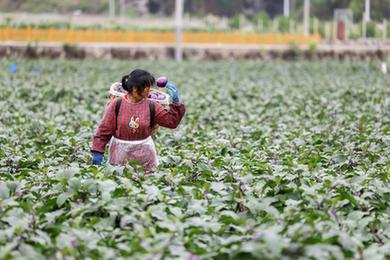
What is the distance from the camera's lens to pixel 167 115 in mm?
7723

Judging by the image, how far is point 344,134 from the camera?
11.2 m

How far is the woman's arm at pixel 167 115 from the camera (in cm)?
772

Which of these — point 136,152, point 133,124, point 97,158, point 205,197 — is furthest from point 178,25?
point 205,197

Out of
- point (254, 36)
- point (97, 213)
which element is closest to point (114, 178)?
point (97, 213)

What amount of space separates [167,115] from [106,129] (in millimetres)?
477

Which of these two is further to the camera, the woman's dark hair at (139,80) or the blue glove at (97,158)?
the blue glove at (97,158)

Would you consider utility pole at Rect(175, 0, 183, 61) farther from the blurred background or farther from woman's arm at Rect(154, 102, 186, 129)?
woman's arm at Rect(154, 102, 186, 129)

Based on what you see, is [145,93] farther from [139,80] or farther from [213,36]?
[213,36]

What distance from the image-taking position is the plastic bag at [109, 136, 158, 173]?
7758mm

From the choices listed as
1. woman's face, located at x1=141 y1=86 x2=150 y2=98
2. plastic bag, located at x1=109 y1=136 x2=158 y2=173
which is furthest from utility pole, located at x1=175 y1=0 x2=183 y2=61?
woman's face, located at x1=141 y1=86 x2=150 y2=98

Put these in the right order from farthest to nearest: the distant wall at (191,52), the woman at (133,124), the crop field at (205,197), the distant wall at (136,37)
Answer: the distant wall at (136,37)
the distant wall at (191,52)
the woman at (133,124)
the crop field at (205,197)

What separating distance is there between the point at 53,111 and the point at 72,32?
3019 cm

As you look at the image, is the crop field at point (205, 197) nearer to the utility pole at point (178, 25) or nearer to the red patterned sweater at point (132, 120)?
the red patterned sweater at point (132, 120)

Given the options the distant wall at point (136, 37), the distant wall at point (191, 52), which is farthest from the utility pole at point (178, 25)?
the distant wall at point (136, 37)
